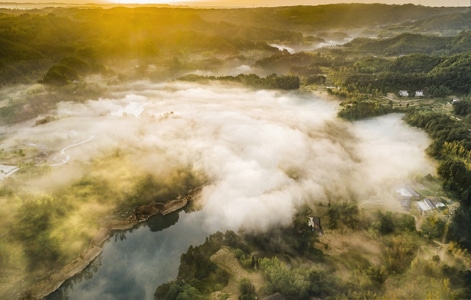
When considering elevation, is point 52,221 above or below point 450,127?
below

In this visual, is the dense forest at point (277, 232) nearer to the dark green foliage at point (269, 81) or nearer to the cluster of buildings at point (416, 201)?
the cluster of buildings at point (416, 201)

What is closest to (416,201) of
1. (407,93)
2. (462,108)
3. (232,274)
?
(232,274)

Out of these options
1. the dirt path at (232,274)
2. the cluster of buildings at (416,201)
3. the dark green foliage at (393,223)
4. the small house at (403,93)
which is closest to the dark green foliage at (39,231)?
the dirt path at (232,274)

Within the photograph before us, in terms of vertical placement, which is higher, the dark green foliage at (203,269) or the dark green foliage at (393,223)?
the dark green foliage at (393,223)

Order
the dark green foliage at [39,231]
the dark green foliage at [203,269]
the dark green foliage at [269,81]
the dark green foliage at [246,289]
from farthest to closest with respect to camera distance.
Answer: the dark green foliage at [269,81] → the dark green foliage at [39,231] → the dark green foliage at [203,269] → the dark green foliage at [246,289]

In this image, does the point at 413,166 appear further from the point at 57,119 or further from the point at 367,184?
the point at 57,119

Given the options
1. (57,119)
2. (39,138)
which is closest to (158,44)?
(57,119)

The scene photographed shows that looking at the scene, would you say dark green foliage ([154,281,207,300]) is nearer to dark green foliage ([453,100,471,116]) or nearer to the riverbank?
the riverbank
